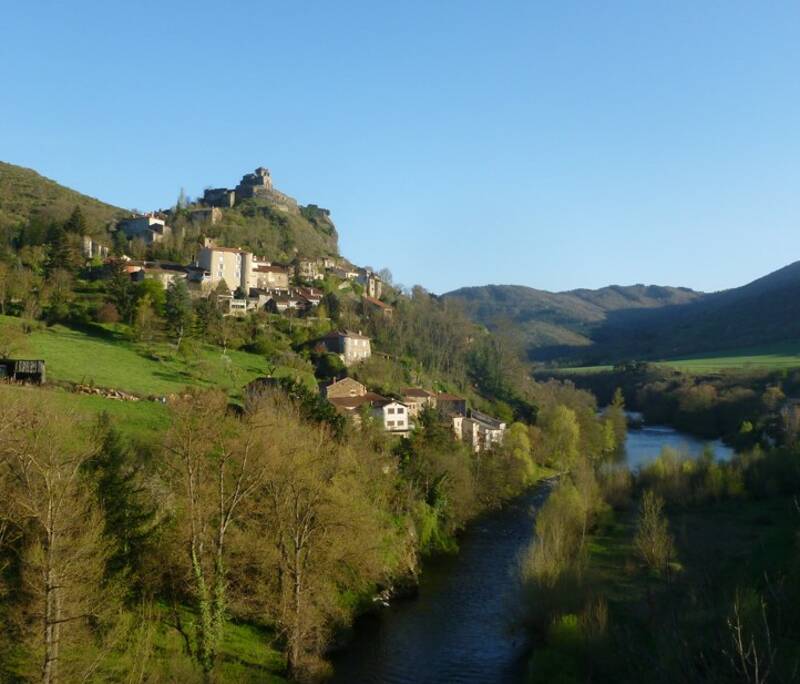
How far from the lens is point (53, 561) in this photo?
1573cm

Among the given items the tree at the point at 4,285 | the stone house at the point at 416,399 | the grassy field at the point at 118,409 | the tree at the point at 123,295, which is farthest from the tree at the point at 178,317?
the stone house at the point at 416,399

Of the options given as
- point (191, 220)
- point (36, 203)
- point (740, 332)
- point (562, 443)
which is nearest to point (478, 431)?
point (562, 443)

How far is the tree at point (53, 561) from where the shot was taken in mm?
15648

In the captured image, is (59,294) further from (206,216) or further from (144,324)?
(206,216)

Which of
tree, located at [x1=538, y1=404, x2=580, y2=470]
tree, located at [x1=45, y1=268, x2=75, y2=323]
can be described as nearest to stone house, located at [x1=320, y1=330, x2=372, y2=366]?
tree, located at [x1=538, y1=404, x2=580, y2=470]

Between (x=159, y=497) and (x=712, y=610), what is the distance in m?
19.7

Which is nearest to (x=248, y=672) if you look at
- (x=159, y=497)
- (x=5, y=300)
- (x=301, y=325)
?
(x=159, y=497)

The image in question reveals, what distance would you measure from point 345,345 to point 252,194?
8514cm

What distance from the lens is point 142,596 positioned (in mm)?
22312

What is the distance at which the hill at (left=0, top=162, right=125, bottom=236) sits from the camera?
285 ft

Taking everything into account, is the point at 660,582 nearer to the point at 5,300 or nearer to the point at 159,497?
the point at 159,497

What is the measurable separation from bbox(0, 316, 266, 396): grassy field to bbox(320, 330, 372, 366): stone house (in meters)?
10.4

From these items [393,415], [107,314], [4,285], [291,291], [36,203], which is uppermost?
[36,203]

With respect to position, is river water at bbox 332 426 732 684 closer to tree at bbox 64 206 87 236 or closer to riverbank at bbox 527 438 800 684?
riverbank at bbox 527 438 800 684
